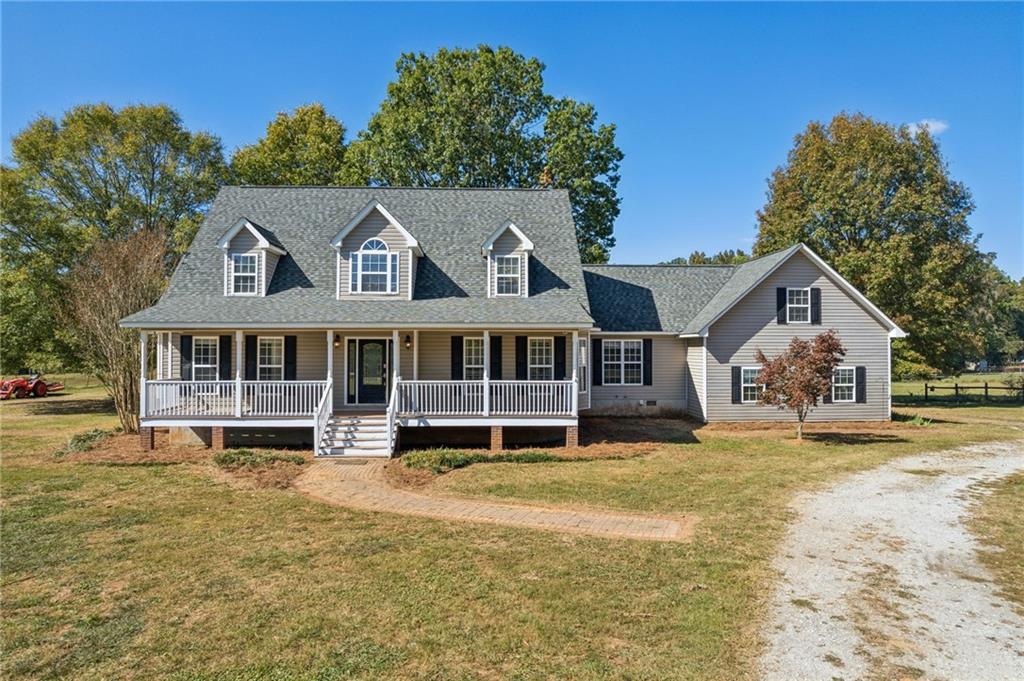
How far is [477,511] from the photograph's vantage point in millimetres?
9859

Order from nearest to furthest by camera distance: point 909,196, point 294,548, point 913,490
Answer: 1. point 294,548
2. point 913,490
3. point 909,196

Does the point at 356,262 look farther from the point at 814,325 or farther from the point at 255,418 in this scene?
the point at 814,325

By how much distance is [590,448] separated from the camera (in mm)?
15711

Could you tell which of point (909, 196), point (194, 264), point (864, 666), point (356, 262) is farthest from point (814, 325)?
point (194, 264)

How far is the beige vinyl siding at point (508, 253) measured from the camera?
1797 cm

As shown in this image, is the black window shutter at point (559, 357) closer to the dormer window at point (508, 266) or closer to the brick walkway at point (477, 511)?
the dormer window at point (508, 266)

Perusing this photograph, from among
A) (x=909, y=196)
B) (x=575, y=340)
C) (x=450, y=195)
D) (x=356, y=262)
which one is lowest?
(x=575, y=340)

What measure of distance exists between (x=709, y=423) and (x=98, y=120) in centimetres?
3350

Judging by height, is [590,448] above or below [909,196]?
below

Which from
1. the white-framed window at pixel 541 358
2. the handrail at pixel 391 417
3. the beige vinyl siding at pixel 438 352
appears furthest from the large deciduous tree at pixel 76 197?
the white-framed window at pixel 541 358

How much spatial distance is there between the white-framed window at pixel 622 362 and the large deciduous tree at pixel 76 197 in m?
21.8

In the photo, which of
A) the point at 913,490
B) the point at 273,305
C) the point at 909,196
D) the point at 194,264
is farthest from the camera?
the point at 909,196

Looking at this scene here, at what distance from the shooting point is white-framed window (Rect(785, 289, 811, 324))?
2077 cm

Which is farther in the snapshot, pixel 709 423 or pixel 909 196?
pixel 909 196
